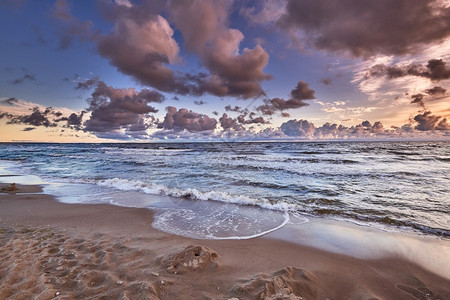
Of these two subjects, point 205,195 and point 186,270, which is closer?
point 186,270

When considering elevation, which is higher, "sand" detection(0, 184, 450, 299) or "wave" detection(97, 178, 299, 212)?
"sand" detection(0, 184, 450, 299)

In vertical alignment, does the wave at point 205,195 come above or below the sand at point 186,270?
below

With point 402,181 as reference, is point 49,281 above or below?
above

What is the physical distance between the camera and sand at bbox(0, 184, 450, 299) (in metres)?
2.90

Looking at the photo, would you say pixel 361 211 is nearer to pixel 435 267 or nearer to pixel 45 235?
pixel 435 267

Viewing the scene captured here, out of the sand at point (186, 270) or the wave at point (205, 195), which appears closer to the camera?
the sand at point (186, 270)

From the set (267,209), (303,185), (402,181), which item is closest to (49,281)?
(267,209)

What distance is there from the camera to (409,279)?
11.5 feet

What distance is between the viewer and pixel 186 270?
133 inches

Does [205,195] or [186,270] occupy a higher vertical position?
[186,270]

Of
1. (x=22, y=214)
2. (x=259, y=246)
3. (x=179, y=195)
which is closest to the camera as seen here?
(x=259, y=246)

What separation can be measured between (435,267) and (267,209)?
448 centimetres

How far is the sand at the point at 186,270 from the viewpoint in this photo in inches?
114

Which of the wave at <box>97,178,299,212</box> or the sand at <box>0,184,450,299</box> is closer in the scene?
the sand at <box>0,184,450,299</box>
